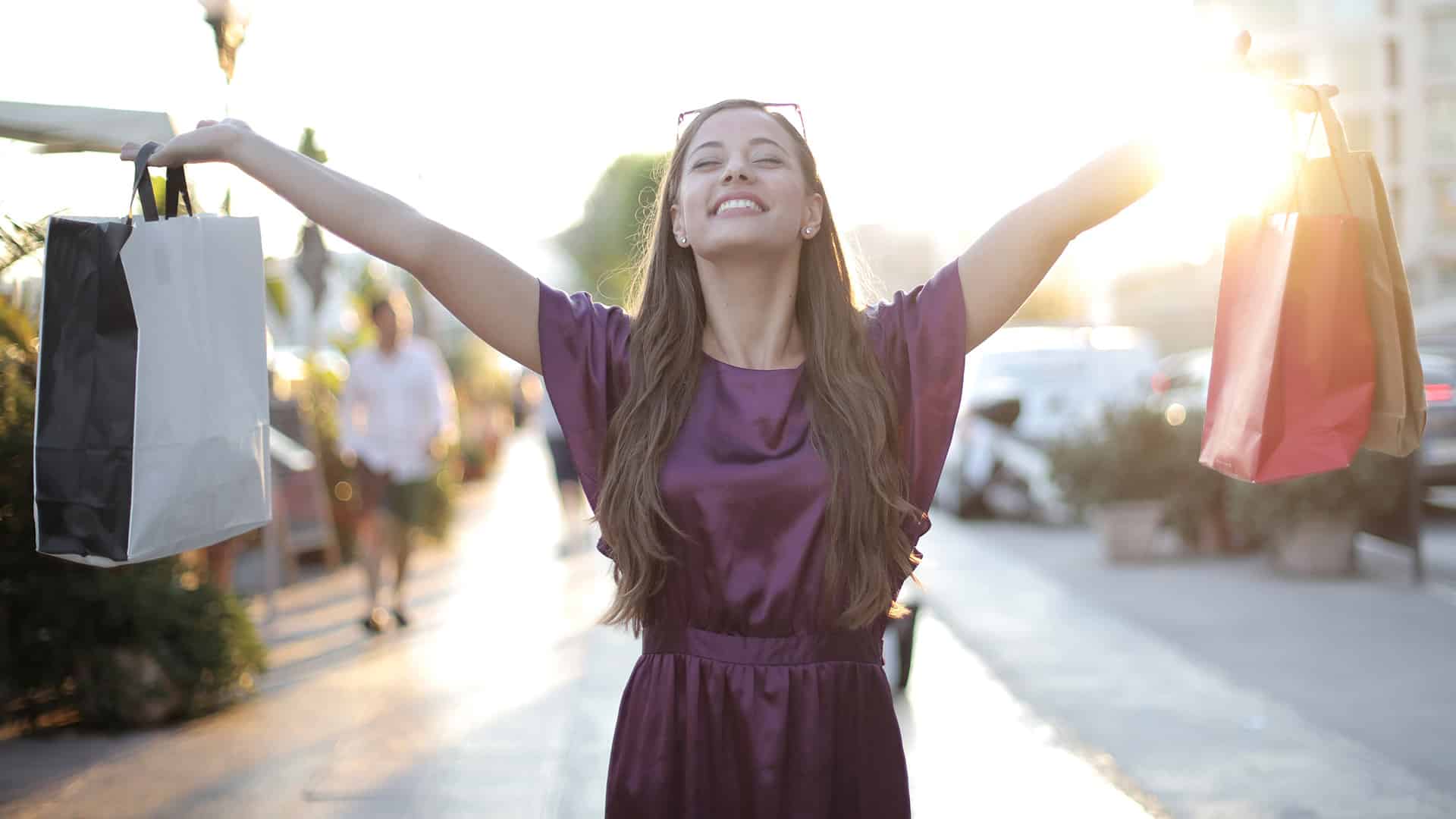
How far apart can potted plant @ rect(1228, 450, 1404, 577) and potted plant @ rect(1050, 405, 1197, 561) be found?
918 millimetres

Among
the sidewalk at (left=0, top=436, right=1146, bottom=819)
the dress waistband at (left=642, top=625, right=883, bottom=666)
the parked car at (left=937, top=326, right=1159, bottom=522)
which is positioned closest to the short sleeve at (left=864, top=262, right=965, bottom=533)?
the dress waistband at (left=642, top=625, right=883, bottom=666)

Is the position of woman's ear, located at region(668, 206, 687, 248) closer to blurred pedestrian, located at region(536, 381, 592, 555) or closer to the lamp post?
the lamp post

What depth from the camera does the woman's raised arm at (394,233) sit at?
2334 millimetres

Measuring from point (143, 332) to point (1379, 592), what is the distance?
795 centimetres

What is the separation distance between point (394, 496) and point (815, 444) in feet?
20.9

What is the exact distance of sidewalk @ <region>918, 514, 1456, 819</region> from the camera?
4.90 metres

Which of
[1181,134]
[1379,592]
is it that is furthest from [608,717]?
[1379,592]

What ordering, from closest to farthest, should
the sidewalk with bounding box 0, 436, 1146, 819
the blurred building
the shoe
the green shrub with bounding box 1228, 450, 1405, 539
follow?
the sidewalk with bounding box 0, 436, 1146, 819 < the shoe < the green shrub with bounding box 1228, 450, 1405, 539 < the blurred building

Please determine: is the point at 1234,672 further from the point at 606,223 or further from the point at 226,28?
the point at 606,223

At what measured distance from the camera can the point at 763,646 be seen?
7.80 ft

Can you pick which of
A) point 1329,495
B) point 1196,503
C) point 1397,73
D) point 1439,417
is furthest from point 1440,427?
point 1397,73

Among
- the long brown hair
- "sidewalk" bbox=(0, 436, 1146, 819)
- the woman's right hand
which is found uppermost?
the woman's right hand

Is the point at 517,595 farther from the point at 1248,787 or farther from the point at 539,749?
the point at 1248,787

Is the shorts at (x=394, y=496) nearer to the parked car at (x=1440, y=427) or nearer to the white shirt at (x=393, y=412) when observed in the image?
the white shirt at (x=393, y=412)
